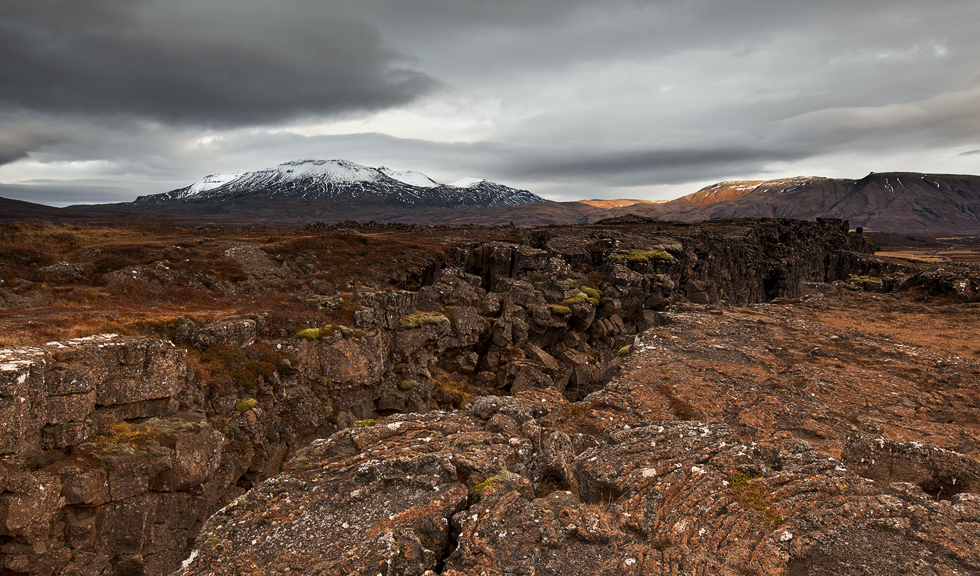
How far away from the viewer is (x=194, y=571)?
9438 mm

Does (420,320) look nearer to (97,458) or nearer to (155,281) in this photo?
(97,458)

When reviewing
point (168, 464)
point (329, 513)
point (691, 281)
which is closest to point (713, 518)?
point (329, 513)

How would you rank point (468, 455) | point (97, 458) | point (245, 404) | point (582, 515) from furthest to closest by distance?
1. point (245, 404)
2. point (97, 458)
3. point (468, 455)
4. point (582, 515)

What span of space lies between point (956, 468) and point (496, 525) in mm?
12721

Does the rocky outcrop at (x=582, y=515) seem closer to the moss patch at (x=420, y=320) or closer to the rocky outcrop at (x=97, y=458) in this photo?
the rocky outcrop at (x=97, y=458)

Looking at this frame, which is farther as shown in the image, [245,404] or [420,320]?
[420,320]

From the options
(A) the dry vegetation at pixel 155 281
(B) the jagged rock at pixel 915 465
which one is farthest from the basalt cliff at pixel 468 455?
(A) the dry vegetation at pixel 155 281

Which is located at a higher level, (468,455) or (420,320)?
(420,320)

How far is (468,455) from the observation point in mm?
12398

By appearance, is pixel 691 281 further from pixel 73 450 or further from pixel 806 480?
pixel 73 450

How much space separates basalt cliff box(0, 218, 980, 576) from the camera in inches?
369

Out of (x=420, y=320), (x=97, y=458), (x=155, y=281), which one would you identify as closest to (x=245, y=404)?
(x=97, y=458)

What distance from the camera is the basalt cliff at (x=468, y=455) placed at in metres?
9.38

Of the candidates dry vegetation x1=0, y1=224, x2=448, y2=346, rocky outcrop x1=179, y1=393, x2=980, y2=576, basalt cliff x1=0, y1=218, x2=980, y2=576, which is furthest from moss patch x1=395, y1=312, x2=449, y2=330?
rocky outcrop x1=179, y1=393, x2=980, y2=576
